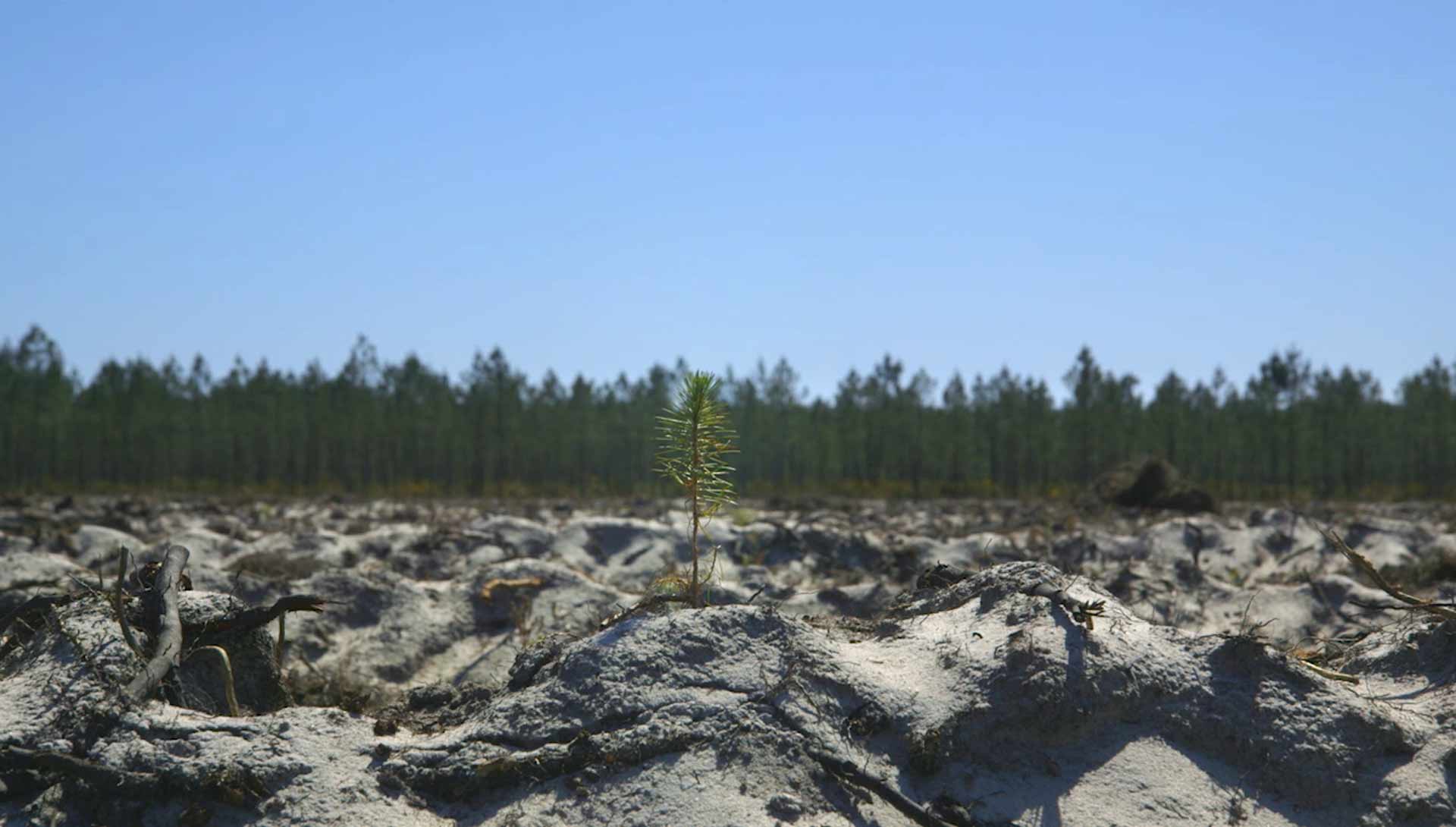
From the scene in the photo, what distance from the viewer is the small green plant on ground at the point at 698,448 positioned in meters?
3.79

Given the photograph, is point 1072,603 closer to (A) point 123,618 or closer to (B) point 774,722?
(B) point 774,722

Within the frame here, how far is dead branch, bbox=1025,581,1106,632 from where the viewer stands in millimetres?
3654

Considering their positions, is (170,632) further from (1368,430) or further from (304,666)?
(1368,430)

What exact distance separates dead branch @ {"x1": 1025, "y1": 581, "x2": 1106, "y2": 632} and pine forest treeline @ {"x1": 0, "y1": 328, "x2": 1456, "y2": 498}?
53.0m

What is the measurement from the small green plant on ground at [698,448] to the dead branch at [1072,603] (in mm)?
1195

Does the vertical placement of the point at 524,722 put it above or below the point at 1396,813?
above

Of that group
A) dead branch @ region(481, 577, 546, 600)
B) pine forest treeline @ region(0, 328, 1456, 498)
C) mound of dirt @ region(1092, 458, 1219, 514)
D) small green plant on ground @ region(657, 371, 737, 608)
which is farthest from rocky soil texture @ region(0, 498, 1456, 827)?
pine forest treeline @ region(0, 328, 1456, 498)

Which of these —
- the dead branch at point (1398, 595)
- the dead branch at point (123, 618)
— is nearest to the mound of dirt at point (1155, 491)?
the dead branch at point (1398, 595)

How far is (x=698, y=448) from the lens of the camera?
153 inches

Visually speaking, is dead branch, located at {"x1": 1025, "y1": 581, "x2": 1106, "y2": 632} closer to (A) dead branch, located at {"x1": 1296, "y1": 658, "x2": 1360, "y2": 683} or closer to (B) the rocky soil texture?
(B) the rocky soil texture

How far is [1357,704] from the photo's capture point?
3.50 metres

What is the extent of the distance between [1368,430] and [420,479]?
58282 millimetres

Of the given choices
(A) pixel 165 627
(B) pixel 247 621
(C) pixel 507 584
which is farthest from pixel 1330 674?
(C) pixel 507 584

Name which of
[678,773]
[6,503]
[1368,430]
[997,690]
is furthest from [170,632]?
[1368,430]
